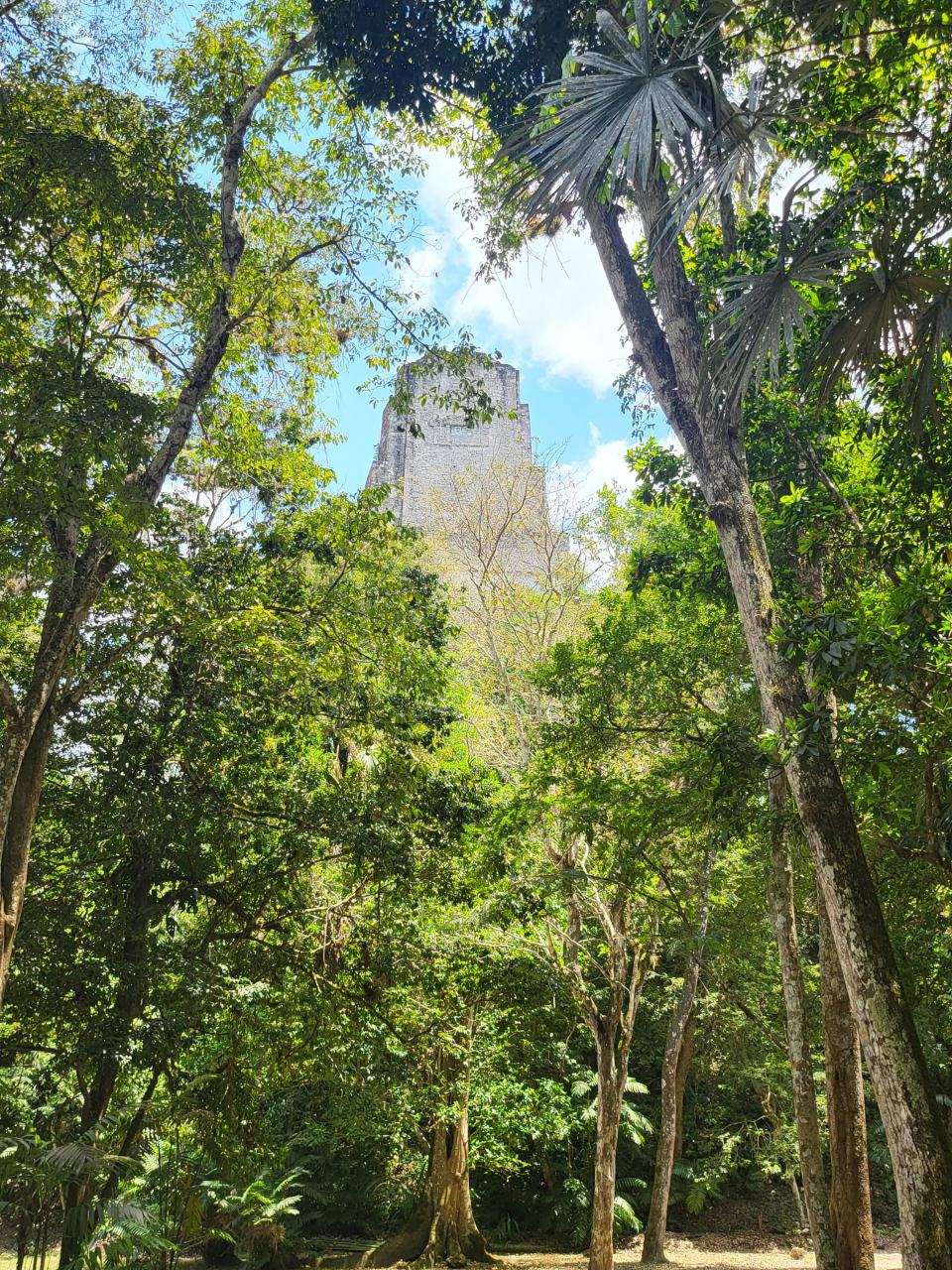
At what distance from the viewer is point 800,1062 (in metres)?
7.63

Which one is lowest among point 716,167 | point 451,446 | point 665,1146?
point 665,1146

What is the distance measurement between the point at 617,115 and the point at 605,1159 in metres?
9.27

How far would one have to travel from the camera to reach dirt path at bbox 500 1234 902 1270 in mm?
11070

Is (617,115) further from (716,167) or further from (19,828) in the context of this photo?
(19,828)

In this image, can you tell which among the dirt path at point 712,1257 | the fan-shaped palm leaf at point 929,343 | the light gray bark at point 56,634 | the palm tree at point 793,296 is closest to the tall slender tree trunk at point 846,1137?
the palm tree at point 793,296

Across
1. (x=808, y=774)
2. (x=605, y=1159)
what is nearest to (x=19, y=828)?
(x=808, y=774)

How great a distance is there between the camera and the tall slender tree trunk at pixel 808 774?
14.6ft

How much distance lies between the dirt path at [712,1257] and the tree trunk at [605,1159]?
2312mm

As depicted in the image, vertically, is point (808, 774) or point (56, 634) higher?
point (56, 634)

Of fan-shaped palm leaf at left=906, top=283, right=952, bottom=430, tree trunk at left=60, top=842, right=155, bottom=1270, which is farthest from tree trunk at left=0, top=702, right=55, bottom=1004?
fan-shaped palm leaf at left=906, top=283, right=952, bottom=430

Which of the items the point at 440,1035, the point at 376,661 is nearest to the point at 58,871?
the point at 376,661

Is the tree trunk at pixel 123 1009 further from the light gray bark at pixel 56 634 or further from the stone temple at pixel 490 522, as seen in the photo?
the stone temple at pixel 490 522

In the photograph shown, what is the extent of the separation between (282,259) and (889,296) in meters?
5.29

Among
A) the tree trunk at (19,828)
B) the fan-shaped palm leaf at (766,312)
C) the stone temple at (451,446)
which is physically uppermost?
the stone temple at (451,446)
